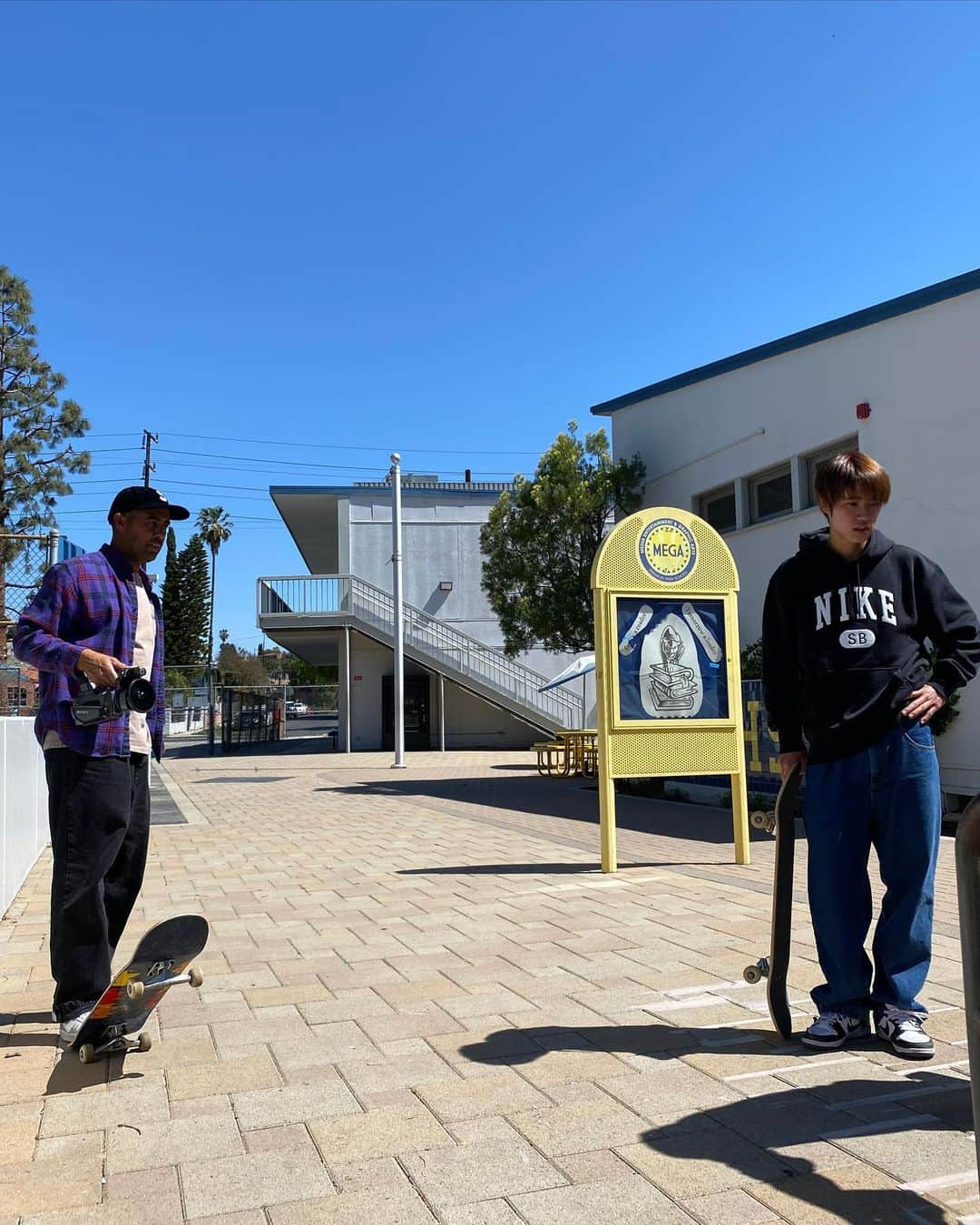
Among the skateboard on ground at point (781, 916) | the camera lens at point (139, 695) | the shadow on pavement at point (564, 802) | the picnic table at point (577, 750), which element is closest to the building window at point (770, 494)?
the shadow on pavement at point (564, 802)

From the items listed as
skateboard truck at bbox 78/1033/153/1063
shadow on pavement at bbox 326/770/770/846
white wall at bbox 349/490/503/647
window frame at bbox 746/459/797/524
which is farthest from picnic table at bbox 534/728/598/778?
skateboard truck at bbox 78/1033/153/1063

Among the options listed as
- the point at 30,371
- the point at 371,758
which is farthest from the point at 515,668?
the point at 30,371

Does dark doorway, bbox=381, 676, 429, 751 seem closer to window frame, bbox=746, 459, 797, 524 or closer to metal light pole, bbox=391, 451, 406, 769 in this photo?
metal light pole, bbox=391, 451, 406, 769

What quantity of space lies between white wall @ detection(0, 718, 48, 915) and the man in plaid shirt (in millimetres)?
2978

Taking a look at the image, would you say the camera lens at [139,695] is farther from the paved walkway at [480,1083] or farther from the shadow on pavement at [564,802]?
the shadow on pavement at [564,802]

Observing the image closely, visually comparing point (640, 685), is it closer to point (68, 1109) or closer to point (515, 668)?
point (68, 1109)

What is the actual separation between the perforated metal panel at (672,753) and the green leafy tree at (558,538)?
865 centimetres

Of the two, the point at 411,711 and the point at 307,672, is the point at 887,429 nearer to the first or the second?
the point at 411,711

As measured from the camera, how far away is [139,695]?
3496mm

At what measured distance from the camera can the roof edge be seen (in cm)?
1118

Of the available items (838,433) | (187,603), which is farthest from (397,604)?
(187,603)

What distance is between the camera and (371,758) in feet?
85.7

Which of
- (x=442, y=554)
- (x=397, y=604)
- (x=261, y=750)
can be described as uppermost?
(x=442, y=554)

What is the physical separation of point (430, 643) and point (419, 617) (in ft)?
4.41
